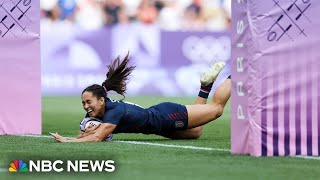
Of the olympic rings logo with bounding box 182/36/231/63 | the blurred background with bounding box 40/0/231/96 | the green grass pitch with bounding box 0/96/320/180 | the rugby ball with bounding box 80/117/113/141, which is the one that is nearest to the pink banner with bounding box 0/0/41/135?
the green grass pitch with bounding box 0/96/320/180

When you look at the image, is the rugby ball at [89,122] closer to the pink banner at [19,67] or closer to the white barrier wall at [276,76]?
the pink banner at [19,67]

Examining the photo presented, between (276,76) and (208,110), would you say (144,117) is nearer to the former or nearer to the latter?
(208,110)

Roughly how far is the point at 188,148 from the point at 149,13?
673 inches

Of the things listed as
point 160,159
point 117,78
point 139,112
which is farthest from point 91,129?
point 160,159

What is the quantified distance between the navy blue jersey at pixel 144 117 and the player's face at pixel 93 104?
0.08 metres

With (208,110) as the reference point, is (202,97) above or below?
above

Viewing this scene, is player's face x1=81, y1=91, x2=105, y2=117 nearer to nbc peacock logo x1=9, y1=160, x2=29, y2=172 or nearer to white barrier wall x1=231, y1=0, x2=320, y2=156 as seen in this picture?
white barrier wall x1=231, y1=0, x2=320, y2=156

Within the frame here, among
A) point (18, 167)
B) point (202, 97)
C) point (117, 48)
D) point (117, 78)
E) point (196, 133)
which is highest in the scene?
point (117, 48)

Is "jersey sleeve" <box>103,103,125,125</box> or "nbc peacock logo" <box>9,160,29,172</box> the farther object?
"jersey sleeve" <box>103,103,125,125</box>

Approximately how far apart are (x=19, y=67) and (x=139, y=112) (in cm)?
212

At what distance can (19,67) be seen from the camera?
13.3 metres

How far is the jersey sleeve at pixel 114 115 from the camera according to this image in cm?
1144

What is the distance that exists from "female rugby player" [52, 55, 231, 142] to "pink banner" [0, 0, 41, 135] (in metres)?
1.32

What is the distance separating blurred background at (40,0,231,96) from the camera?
2488 centimetres
